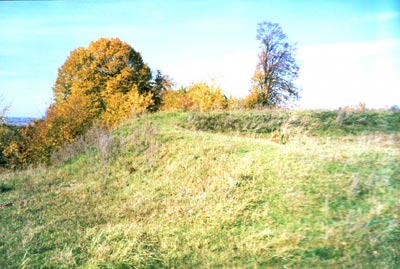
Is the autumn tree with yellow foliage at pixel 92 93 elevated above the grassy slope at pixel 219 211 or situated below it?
above

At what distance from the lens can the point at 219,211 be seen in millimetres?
6168

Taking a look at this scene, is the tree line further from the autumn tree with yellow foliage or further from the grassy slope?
the grassy slope

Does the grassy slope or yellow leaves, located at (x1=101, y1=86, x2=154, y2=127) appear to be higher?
yellow leaves, located at (x1=101, y1=86, x2=154, y2=127)

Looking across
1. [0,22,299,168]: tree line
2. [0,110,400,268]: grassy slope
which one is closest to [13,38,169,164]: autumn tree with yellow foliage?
[0,22,299,168]: tree line

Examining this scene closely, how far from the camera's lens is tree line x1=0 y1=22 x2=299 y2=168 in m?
24.1

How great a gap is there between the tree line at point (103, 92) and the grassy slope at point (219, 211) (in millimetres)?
13316

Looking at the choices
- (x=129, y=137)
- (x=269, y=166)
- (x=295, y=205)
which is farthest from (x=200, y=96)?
(x=295, y=205)

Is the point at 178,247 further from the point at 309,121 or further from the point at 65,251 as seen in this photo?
the point at 309,121

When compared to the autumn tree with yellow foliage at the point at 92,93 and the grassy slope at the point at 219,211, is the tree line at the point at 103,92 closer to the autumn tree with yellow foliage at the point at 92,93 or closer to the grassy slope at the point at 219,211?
the autumn tree with yellow foliage at the point at 92,93

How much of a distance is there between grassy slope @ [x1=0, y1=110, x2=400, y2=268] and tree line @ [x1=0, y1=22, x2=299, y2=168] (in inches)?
524

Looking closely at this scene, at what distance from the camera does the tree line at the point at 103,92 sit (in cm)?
2409

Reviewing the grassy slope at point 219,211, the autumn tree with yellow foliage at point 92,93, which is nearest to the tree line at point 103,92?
the autumn tree with yellow foliage at point 92,93

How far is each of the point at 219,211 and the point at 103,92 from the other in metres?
24.2

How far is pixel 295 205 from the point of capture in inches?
232
